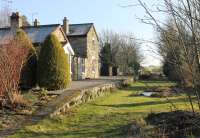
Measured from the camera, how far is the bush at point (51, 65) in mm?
23703

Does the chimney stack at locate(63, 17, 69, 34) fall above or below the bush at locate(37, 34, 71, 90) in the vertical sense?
above

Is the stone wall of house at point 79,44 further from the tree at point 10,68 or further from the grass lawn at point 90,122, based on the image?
the tree at point 10,68

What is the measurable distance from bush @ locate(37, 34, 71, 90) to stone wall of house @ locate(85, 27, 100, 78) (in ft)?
83.1

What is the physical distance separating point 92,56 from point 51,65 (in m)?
29.5

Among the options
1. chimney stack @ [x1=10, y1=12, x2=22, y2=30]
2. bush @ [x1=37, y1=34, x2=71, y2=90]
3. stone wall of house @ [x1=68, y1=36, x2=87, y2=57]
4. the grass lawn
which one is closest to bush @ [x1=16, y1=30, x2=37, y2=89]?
bush @ [x1=37, y1=34, x2=71, y2=90]

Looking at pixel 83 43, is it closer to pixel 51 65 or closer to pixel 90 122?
pixel 51 65

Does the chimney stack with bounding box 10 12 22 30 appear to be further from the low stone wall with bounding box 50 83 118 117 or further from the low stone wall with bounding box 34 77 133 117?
the low stone wall with bounding box 34 77 133 117

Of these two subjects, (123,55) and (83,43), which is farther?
(123,55)

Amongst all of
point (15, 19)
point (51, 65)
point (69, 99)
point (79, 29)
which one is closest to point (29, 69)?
point (51, 65)

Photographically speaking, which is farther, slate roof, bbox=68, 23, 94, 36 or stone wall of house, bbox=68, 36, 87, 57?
slate roof, bbox=68, 23, 94, 36

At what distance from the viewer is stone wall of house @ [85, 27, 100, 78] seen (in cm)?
5061

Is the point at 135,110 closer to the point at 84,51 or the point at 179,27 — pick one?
the point at 179,27

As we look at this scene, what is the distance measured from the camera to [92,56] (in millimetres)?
53156

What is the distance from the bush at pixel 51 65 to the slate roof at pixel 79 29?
84.6ft
